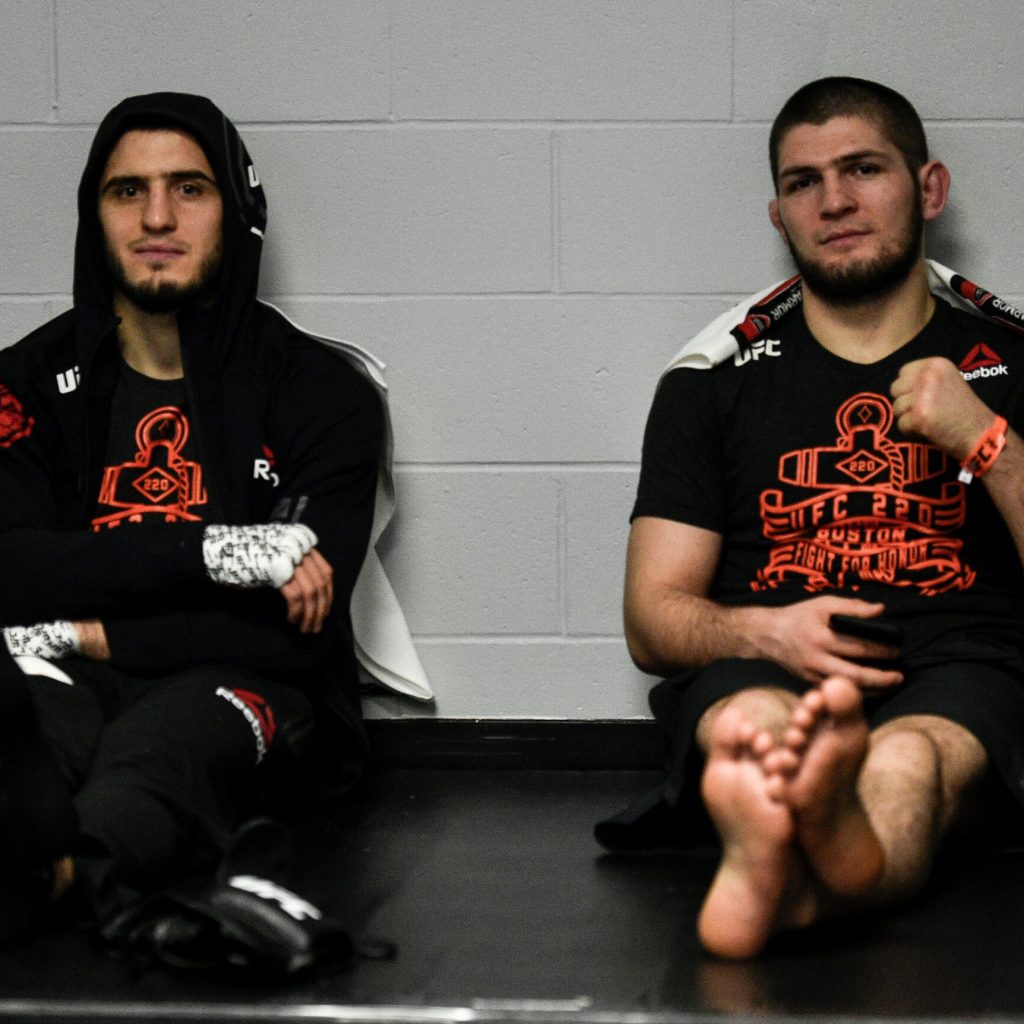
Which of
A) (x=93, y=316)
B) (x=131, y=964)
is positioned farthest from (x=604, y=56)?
(x=131, y=964)

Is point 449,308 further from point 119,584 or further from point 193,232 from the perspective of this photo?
point 119,584

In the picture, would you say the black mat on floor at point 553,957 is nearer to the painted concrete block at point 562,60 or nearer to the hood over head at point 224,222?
the hood over head at point 224,222

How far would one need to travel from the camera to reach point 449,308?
2863mm

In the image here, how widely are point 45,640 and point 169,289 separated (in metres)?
0.63

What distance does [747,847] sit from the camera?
1650 mm

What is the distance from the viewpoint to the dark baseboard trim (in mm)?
2885

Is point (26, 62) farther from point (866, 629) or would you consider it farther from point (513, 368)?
point (866, 629)

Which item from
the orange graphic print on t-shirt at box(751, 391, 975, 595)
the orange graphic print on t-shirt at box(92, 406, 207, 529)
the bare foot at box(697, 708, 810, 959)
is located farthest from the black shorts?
the orange graphic print on t-shirt at box(92, 406, 207, 529)

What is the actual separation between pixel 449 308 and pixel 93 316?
0.67m

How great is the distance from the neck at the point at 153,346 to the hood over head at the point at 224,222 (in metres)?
0.04

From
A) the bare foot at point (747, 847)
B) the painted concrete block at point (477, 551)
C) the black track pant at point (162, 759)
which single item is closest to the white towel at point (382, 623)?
the painted concrete block at point (477, 551)

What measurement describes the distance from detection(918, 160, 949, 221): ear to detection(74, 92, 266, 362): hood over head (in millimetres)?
1165

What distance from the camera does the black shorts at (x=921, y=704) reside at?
2.08 m

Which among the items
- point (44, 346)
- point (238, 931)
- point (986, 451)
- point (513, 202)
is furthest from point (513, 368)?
point (238, 931)
